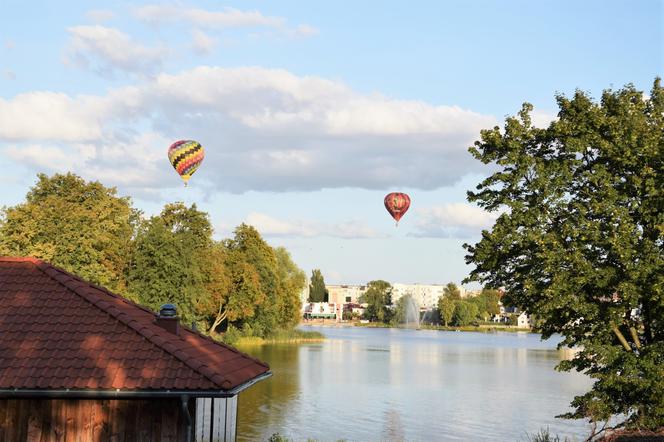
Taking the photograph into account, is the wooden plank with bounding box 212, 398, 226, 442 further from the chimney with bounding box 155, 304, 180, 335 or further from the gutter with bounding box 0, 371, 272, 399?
the gutter with bounding box 0, 371, 272, 399

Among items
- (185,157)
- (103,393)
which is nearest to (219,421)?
(103,393)

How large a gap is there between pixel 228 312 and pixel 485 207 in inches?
2278

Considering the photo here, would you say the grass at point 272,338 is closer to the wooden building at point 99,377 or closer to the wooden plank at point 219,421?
the wooden plank at point 219,421

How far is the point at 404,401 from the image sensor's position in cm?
4200

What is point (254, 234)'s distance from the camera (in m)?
87.8

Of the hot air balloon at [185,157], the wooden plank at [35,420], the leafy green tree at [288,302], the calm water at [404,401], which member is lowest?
the calm water at [404,401]

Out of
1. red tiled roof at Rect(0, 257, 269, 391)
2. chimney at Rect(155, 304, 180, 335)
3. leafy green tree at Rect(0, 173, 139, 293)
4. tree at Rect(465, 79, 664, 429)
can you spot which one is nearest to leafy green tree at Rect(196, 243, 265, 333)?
leafy green tree at Rect(0, 173, 139, 293)

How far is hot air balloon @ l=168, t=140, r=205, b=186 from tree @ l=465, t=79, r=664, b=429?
4615 centimetres

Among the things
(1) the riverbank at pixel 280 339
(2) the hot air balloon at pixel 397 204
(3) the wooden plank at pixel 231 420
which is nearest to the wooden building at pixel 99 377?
(3) the wooden plank at pixel 231 420

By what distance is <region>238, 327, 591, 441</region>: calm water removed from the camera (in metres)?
32.5

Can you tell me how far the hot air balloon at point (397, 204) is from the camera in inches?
2586

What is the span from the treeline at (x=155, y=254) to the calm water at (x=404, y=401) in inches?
291

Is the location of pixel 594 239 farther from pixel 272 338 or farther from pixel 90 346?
pixel 272 338

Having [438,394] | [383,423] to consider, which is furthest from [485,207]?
[438,394]
